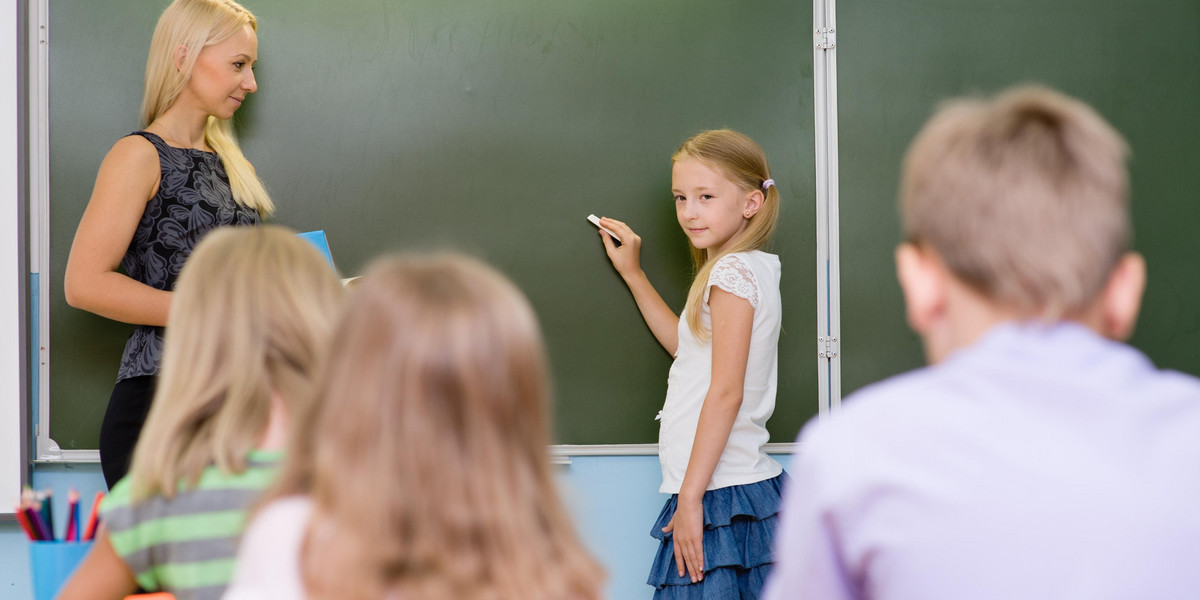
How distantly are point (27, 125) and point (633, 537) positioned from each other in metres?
1.81

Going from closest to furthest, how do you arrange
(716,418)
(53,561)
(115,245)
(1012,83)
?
(53,561) < (115,245) < (716,418) < (1012,83)

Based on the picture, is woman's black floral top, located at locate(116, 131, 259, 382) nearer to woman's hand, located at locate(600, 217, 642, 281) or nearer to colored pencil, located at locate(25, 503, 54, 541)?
colored pencil, located at locate(25, 503, 54, 541)

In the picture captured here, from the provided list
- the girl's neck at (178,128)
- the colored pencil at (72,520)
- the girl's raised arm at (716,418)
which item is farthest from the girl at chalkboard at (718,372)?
the colored pencil at (72,520)

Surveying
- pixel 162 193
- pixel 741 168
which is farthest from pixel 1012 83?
pixel 162 193

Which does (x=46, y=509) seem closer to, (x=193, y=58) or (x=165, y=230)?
(x=165, y=230)

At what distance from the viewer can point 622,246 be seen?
92.1 inches

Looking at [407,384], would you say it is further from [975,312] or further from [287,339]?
[975,312]

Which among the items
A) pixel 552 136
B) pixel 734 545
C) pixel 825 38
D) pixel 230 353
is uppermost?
pixel 825 38

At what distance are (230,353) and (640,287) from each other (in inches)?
53.7

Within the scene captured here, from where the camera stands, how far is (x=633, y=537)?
94.0 inches

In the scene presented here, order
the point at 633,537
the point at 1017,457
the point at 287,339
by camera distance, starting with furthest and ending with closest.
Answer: the point at 633,537, the point at 287,339, the point at 1017,457

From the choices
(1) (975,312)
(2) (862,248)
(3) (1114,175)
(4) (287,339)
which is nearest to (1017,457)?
(1) (975,312)

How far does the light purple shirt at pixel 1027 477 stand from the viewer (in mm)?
725

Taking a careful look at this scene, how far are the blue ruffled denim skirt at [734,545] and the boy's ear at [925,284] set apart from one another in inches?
51.4
